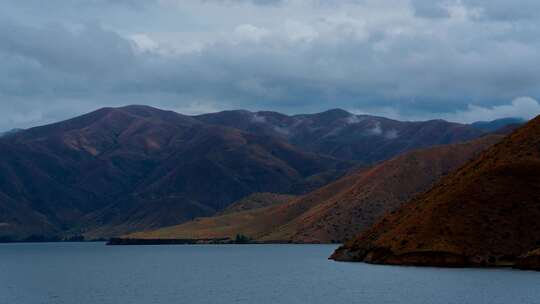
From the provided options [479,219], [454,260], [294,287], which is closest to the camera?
[294,287]

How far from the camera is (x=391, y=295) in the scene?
109688 millimetres

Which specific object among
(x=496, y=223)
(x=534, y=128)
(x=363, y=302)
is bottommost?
(x=363, y=302)

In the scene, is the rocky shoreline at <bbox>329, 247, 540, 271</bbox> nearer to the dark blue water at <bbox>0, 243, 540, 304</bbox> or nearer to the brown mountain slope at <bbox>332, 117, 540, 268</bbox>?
the brown mountain slope at <bbox>332, 117, 540, 268</bbox>

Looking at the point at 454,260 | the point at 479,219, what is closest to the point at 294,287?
the point at 454,260

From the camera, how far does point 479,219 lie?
159m

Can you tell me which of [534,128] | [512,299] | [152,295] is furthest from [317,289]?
[534,128]

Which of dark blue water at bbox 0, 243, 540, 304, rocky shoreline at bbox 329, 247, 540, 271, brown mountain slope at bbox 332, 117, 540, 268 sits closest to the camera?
dark blue water at bbox 0, 243, 540, 304

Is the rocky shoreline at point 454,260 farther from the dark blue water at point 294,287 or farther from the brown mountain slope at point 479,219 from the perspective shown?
the dark blue water at point 294,287

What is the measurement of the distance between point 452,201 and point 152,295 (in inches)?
2764

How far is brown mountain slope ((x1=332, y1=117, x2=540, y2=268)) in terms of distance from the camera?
15275 cm

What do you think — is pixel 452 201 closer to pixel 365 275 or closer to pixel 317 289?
pixel 365 275

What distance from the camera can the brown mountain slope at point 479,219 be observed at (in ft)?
501

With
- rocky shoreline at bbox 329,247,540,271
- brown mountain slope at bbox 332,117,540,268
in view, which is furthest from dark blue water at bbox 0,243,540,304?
brown mountain slope at bbox 332,117,540,268

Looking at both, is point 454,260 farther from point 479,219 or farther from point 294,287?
point 294,287
